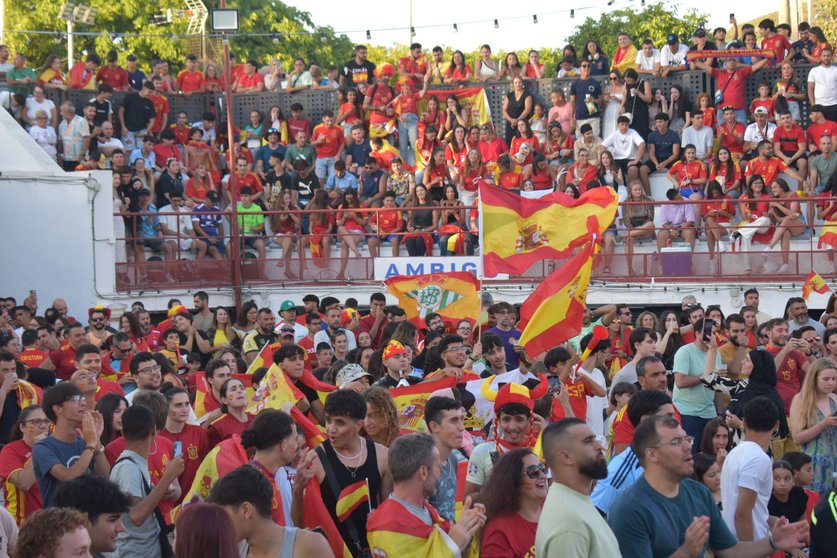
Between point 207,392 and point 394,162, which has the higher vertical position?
point 394,162

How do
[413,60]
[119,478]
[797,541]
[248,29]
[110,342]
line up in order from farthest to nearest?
1. [248,29]
2. [413,60]
3. [110,342]
4. [119,478]
5. [797,541]

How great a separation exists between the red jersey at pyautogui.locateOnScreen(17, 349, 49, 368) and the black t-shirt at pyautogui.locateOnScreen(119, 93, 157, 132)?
11.5m

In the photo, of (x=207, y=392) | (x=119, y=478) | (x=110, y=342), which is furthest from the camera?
(x=110, y=342)

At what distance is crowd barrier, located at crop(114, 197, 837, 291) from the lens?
20.9 meters

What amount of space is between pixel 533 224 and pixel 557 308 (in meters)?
2.02

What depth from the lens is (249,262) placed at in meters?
22.6

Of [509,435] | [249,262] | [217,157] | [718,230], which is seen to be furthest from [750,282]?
[509,435]

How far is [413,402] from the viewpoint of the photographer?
9.59 metres

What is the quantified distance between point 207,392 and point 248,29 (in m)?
44.1

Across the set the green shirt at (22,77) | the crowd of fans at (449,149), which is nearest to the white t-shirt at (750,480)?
the crowd of fans at (449,149)

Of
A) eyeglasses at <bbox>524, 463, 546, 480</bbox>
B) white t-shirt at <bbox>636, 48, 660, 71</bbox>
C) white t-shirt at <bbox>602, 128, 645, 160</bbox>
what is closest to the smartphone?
eyeglasses at <bbox>524, 463, 546, 480</bbox>

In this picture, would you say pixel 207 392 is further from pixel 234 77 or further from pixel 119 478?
pixel 234 77

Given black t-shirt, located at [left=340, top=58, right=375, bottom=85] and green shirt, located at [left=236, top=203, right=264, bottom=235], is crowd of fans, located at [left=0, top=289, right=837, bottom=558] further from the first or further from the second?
black t-shirt, located at [left=340, top=58, right=375, bottom=85]

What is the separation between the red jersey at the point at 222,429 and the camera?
366 inches
